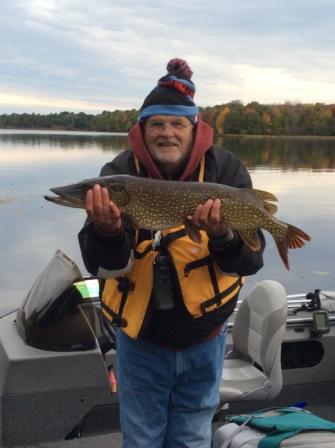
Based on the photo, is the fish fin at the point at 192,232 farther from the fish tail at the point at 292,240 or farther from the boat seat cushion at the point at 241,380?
the boat seat cushion at the point at 241,380

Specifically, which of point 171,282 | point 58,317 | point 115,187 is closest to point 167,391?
point 171,282

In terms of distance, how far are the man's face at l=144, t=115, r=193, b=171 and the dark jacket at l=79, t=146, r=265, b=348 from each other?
0.36 feet

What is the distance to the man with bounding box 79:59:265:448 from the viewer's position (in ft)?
8.11

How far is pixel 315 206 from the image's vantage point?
22.9 metres

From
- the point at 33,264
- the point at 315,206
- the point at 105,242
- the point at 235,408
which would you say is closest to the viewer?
the point at 105,242

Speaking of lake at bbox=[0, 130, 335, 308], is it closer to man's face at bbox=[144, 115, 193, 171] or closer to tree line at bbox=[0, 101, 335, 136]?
man's face at bbox=[144, 115, 193, 171]

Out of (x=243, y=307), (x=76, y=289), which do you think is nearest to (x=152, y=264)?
(x=76, y=289)

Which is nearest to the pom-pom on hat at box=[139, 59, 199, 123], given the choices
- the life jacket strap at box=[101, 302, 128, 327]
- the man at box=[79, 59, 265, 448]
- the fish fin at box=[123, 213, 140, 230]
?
the man at box=[79, 59, 265, 448]

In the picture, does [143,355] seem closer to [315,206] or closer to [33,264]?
[33,264]

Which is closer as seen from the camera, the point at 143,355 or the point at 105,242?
the point at 105,242

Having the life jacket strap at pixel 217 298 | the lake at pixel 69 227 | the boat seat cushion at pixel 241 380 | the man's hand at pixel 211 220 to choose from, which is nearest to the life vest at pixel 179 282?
the life jacket strap at pixel 217 298

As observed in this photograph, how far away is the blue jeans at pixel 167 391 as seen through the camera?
255 centimetres

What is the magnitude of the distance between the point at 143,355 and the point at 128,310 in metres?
0.22

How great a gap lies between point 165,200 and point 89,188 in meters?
0.33
